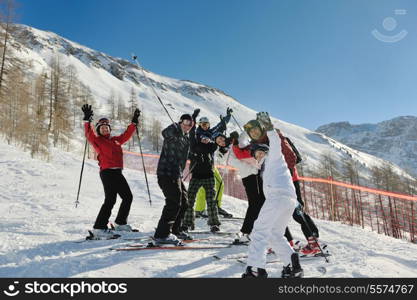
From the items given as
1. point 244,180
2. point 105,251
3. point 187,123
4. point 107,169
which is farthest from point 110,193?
point 244,180

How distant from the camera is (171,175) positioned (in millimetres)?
4543

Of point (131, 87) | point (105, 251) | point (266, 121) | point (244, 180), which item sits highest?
point (131, 87)

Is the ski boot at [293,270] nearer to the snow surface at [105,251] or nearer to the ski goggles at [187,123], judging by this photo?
the snow surface at [105,251]

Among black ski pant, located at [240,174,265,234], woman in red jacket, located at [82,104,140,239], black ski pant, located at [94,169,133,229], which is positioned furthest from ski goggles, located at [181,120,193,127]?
black ski pant, located at [94,169,133,229]

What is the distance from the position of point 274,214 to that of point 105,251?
7.81ft

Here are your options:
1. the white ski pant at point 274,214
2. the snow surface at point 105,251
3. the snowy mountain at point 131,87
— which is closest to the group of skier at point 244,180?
the white ski pant at point 274,214

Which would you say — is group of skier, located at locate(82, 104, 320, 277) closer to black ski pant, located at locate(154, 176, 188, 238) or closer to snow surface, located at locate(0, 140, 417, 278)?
black ski pant, located at locate(154, 176, 188, 238)

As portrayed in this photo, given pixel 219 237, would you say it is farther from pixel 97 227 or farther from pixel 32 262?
pixel 32 262

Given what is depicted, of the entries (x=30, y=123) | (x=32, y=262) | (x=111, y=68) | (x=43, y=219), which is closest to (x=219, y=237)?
(x=32, y=262)

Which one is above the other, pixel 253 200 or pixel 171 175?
pixel 171 175

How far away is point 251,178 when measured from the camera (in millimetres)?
5168

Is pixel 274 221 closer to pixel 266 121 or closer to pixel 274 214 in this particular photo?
pixel 274 214

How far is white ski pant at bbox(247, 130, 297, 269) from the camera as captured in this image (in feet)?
10.2

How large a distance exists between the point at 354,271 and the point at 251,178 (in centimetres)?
209
